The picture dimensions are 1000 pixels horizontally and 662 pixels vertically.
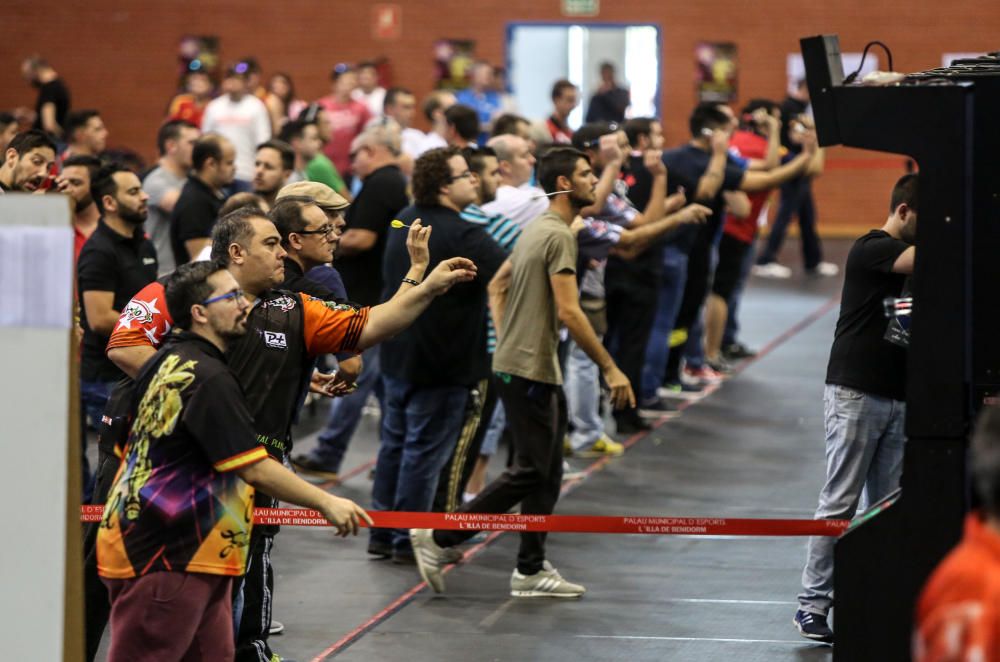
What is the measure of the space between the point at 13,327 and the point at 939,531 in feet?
8.55

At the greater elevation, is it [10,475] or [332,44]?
[332,44]

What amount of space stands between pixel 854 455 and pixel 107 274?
336 cm

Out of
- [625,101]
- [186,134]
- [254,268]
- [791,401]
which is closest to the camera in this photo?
[254,268]

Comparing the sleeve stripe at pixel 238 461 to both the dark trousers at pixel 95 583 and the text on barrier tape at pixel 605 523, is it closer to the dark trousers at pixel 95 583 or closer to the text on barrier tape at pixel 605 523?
the dark trousers at pixel 95 583

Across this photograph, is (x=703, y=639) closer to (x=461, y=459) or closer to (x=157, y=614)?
(x=461, y=459)

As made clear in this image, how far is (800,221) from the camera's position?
1642cm

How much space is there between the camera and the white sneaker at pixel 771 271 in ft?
55.6

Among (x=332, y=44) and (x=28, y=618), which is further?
(x=332, y=44)

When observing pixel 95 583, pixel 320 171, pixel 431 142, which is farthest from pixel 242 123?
pixel 95 583

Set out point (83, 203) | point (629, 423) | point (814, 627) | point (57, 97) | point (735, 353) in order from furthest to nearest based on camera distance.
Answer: point (57, 97), point (735, 353), point (629, 423), point (83, 203), point (814, 627)

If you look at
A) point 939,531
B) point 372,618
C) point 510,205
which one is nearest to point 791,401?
point 510,205

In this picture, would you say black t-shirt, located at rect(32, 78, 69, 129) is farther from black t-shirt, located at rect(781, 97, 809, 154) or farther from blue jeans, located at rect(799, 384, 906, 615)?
blue jeans, located at rect(799, 384, 906, 615)

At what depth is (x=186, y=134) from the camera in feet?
30.0

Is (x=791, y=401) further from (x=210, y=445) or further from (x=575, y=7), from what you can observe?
(x=575, y=7)
